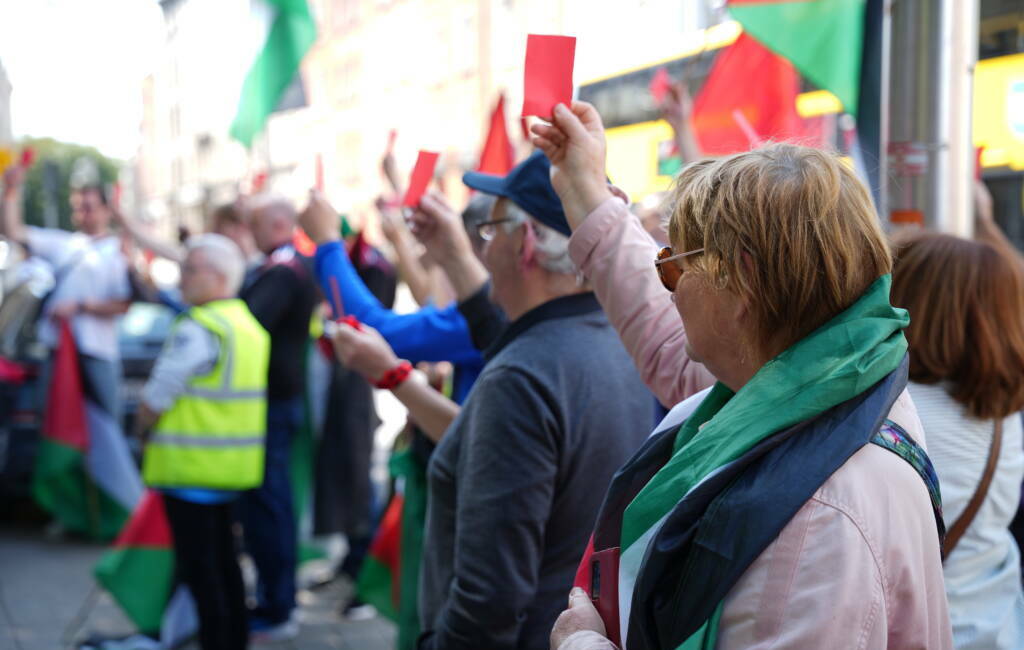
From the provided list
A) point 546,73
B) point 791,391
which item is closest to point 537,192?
point 546,73

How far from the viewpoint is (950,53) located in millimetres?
3164

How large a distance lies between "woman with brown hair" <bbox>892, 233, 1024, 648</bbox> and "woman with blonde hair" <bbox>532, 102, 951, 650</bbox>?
0.87 m

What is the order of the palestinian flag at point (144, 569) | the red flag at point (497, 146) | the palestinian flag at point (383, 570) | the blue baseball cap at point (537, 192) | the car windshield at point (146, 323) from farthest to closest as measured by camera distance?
the car windshield at point (146, 323) → the palestinian flag at point (144, 569) → the red flag at point (497, 146) → the palestinian flag at point (383, 570) → the blue baseball cap at point (537, 192)

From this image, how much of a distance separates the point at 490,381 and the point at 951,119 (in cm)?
208

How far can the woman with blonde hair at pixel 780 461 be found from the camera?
42.0 inches

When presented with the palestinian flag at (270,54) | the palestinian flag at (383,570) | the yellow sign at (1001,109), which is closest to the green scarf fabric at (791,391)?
the palestinian flag at (383,570)

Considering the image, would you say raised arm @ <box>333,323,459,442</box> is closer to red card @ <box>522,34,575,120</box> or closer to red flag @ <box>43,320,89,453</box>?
red card @ <box>522,34,575,120</box>

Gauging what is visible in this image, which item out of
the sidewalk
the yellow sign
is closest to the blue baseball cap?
the sidewalk

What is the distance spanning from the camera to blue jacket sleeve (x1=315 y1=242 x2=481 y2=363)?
2.97m

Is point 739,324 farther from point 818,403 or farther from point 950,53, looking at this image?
point 950,53

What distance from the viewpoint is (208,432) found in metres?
3.74

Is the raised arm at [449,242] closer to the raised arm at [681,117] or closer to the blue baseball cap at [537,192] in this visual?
the blue baseball cap at [537,192]

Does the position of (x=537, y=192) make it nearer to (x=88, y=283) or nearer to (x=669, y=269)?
(x=669, y=269)

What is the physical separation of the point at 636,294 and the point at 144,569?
318 cm
